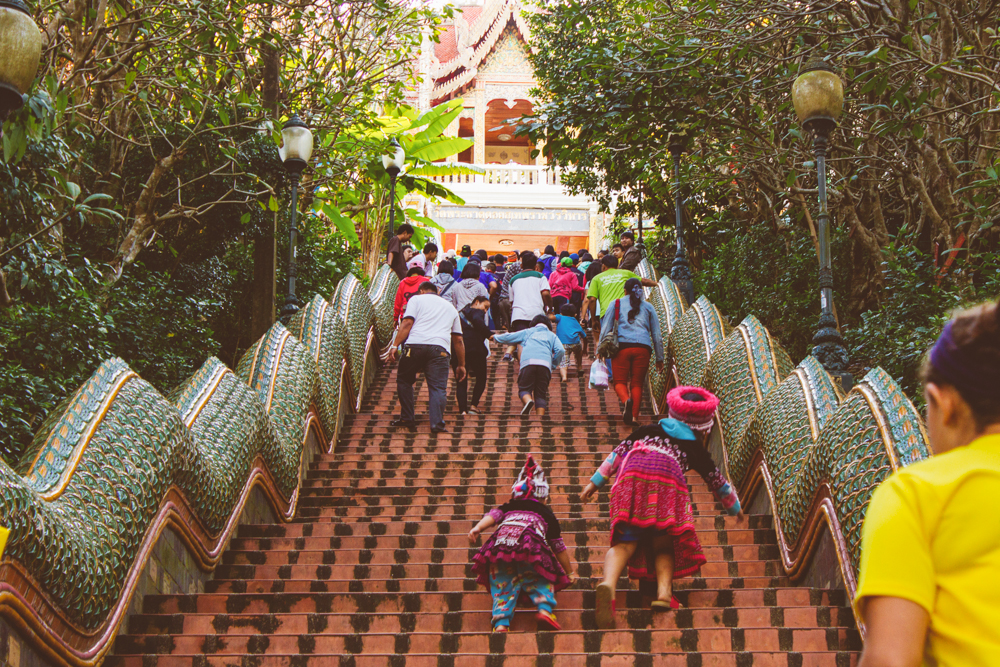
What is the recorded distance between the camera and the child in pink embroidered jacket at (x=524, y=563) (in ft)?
14.8

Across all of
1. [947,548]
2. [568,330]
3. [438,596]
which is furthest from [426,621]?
[568,330]

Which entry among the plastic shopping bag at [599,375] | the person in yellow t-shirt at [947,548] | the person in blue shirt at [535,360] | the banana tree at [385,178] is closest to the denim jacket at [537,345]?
the person in blue shirt at [535,360]

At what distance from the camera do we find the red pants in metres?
8.53

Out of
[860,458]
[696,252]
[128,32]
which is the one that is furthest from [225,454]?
[696,252]

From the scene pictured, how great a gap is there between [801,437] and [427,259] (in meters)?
7.61

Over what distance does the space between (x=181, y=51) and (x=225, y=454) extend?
494 cm

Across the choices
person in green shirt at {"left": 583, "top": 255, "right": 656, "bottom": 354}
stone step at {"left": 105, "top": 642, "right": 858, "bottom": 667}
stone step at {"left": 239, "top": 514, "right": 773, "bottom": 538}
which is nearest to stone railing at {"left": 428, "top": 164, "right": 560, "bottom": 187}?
person in green shirt at {"left": 583, "top": 255, "right": 656, "bottom": 354}

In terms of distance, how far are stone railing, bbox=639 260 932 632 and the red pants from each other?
53 centimetres

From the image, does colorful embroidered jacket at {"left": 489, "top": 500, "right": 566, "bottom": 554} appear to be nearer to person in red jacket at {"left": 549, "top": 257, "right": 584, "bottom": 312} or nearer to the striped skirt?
the striped skirt

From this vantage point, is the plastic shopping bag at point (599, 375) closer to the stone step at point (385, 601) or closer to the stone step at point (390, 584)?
the stone step at point (390, 584)

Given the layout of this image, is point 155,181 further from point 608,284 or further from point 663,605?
point 663,605

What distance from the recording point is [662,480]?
4.63 m

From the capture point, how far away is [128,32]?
32.4 ft

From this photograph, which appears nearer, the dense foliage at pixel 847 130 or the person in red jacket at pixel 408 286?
the dense foliage at pixel 847 130
